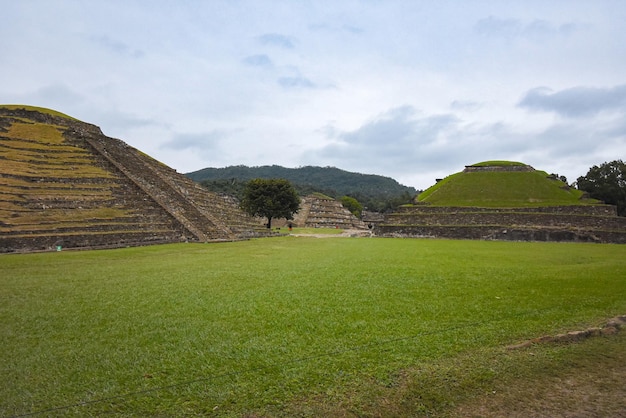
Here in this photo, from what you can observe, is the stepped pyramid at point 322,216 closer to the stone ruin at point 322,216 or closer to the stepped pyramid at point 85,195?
the stone ruin at point 322,216

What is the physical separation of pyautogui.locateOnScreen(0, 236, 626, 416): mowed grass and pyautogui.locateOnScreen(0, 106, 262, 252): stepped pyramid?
1071cm

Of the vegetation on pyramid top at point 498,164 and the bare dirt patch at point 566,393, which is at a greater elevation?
the vegetation on pyramid top at point 498,164

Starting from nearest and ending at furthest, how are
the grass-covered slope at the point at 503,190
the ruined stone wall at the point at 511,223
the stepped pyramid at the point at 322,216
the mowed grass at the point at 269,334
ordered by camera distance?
the mowed grass at the point at 269,334, the ruined stone wall at the point at 511,223, the grass-covered slope at the point at 503,190, the stepped pyramid at the point at 322,216

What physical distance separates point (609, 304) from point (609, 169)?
41.7 m

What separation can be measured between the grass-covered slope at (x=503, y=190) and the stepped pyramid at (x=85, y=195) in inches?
790

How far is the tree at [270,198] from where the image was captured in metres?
44.7

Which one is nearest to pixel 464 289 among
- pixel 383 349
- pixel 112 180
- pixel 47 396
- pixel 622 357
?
pixel 622 357

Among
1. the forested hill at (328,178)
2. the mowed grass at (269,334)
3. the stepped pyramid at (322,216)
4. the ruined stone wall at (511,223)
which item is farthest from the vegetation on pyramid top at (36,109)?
the forested hill at (328,178)

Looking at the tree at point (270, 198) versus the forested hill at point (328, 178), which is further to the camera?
the forested hill at point (328, 178)

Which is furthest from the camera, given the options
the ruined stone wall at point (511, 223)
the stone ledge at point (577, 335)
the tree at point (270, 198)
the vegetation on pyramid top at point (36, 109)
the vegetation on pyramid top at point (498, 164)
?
the tree at point (270, 198)

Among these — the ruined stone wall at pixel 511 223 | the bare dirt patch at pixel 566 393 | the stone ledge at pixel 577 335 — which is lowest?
the bare dirt patch at pixel 566 393

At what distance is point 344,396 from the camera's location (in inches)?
158

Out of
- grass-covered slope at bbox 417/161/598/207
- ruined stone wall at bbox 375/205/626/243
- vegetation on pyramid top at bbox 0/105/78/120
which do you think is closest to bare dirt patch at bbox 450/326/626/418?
ruined stone wall at bbox 375/205/626/243

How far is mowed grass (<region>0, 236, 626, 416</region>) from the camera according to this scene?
4008 millimetres
